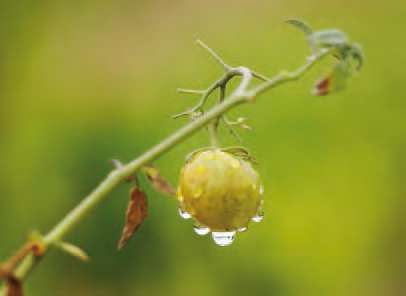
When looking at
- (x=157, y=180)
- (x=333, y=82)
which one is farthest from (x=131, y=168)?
(x=333, y=82)

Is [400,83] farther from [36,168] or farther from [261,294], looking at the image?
[36,168]

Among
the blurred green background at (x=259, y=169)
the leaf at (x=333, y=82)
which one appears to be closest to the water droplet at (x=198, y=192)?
the leaf at (x=333, y=82)

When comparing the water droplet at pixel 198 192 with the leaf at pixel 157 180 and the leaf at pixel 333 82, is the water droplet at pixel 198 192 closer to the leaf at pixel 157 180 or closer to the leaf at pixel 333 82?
the leaf at pixel 157 180

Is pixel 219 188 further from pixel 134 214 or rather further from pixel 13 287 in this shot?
pixel 13 287

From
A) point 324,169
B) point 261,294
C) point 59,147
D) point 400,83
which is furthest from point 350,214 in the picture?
point 59,147

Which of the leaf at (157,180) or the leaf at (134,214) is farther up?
the leaf at (157,180)

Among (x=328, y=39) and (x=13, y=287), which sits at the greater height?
(x=328, y=39)

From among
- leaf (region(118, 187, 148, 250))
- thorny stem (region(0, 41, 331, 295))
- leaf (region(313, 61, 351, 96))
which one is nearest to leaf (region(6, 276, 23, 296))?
thorny stem (region(0, 41, 331, 295))

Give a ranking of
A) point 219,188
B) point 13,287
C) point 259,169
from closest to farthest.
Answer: point 13,287
point 219,188
point 259,169
